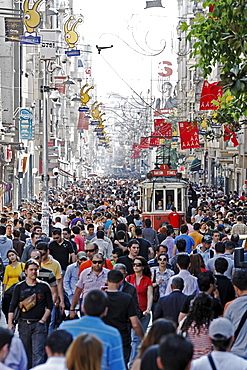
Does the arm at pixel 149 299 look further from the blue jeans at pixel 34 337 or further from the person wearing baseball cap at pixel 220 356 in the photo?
the person wearing baseball cap at pixel 220 356

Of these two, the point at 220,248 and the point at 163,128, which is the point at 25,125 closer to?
the point at 163,128

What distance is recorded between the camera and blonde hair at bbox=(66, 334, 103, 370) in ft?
16.4

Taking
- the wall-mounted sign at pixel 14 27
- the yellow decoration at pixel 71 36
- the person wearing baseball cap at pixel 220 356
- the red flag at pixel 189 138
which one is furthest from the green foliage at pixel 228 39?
the red flag at pixel 189 138

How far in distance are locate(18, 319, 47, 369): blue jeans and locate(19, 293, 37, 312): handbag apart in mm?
188

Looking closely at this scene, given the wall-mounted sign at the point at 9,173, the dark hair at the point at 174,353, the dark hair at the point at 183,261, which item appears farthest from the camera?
the wall-mounted sign at the point at 9,173

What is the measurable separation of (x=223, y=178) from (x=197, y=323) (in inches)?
2491

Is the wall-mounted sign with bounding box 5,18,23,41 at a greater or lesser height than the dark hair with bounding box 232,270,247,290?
greater

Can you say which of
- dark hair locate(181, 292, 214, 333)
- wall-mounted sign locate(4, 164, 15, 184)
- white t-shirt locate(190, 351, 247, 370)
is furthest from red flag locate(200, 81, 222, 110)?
white t-shirt locate(190, 351, 247, 370)

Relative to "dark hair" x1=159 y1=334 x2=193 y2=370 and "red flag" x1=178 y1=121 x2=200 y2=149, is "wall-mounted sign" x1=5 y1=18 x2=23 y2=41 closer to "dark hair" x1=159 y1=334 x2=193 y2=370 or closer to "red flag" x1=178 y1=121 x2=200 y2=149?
"red flag" x1=178 y1=121 x2=200 y2=149

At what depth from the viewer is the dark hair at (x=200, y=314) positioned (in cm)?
704

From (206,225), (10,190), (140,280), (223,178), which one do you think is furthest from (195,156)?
(140,280)

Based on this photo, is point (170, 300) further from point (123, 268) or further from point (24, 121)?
point (24, 121)

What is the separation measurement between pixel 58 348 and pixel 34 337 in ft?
12.6

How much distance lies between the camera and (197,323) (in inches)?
277
